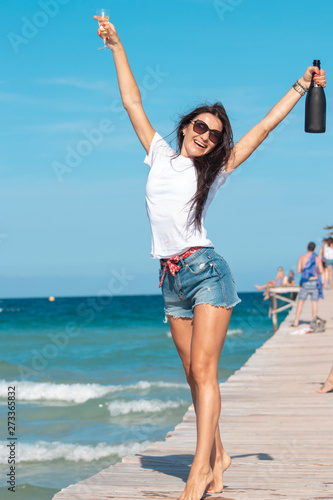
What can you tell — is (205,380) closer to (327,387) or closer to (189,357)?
(189,357)

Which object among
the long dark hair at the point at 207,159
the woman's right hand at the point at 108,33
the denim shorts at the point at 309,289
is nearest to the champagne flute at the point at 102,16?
the woman's right hand at the point at 108,33

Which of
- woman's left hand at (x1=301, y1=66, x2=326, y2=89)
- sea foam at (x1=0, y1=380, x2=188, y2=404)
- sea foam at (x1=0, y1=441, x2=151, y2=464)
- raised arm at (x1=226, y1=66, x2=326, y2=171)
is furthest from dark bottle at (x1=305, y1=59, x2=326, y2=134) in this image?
sea foam at (x1=0, y1=380, x2=188, y2=404)

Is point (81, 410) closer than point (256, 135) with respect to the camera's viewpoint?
No

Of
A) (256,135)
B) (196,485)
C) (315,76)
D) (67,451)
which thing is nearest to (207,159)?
(256,135)

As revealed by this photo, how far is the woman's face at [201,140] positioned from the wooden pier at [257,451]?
5.95 ft

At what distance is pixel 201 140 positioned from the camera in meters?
3.30

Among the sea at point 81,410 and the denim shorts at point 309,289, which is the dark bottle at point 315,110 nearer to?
the sea at point 81,410

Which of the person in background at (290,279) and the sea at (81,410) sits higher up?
the sea at (81,410)

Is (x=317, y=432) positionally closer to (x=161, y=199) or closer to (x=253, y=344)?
(x=161, y=199)

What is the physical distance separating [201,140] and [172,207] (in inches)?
17.2

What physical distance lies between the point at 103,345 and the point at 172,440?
21.5 m

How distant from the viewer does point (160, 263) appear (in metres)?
3.30

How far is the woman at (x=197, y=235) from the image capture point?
3100 millimetres

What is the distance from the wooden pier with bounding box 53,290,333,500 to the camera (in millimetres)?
3492
